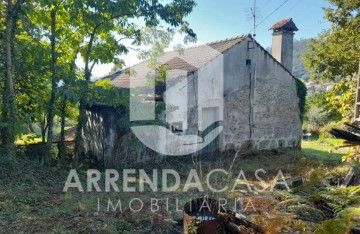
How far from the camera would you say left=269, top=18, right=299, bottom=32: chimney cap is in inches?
597

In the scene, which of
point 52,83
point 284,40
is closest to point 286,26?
point 284,40

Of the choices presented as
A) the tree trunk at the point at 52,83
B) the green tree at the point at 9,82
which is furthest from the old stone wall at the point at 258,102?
the green tree at the point at 9,82

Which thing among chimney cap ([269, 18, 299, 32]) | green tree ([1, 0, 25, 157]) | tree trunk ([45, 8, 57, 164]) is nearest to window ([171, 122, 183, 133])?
tree trunk ([45, 8, 57, 164])

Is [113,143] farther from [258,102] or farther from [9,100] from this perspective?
[258,102]

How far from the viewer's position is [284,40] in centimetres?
1537

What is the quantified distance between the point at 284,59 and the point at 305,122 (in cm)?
1156

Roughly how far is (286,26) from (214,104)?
24.1 ft

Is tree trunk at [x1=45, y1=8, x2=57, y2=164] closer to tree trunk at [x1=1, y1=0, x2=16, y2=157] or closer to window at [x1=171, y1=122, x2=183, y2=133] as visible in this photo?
tree trunk at [x1=1, y1=0, x2=16, y2=157]

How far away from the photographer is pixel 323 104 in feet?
79.1

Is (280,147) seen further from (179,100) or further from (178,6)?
(178,6)

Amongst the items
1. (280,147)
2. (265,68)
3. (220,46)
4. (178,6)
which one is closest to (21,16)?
(178,6)

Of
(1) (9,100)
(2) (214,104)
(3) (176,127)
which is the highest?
(2) (214,104)

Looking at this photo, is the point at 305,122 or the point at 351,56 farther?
the point at 305,122

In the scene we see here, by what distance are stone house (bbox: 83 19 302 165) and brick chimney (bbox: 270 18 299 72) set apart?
54mm
